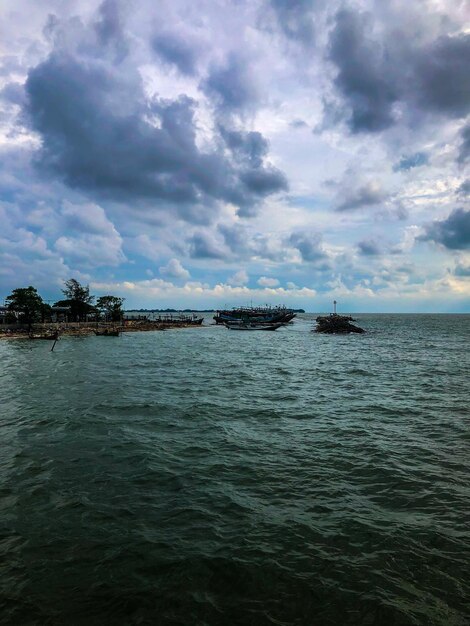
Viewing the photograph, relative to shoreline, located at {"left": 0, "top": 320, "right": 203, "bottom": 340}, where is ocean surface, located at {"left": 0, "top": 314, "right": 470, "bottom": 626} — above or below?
below

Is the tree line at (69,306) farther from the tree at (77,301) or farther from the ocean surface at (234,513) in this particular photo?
the ocean surface at (234,513)

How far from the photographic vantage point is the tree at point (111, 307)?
388 feet

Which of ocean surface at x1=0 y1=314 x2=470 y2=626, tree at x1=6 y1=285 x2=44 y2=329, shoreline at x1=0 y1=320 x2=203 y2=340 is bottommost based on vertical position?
ocean surface at x1=0 y1=314 x2=470 y2=626

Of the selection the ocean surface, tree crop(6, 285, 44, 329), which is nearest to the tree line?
tree crop(6, 285, 44, 329)

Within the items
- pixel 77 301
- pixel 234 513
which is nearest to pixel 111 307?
pixel 77 301

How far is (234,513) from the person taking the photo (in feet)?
32.3

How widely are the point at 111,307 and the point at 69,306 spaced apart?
48.6 feet

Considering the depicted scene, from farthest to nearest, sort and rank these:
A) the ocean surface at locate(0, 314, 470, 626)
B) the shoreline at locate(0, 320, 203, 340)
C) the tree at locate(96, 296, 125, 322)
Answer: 1. the tree at locate(96, 296, 125, 322)
2. the shoreline at locate(0, 320, 203, 340)
3. the ocean surface at locate(0, 314, 470, 626)

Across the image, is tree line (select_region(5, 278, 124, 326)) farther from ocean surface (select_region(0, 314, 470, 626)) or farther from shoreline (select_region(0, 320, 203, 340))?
ocean surface (select_region(0, 314, 470, 626))

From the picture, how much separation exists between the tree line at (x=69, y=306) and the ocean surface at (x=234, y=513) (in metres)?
70.3

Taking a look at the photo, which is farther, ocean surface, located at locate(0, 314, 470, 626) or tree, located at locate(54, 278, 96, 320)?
tree, located at locate(54, 278, 96, 320)

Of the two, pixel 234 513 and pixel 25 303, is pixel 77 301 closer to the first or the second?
pixel 25 303

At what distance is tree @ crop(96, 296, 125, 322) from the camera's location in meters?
118

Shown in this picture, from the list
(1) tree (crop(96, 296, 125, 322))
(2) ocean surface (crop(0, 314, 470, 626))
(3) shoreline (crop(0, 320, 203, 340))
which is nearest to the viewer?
(2) ocean surface (crop(0, 314, 470, 626))
